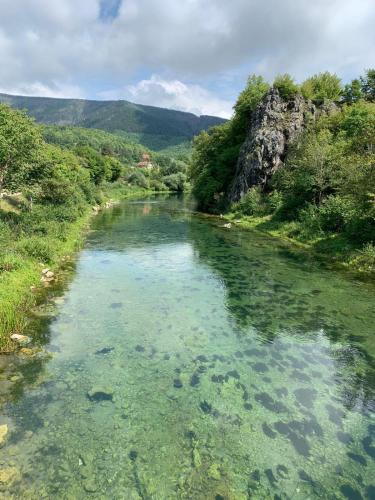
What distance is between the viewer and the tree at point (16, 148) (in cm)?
2892

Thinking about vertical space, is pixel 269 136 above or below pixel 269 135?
below

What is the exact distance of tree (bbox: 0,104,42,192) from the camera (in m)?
28.9

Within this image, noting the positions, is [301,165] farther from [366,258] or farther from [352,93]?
[352,93]

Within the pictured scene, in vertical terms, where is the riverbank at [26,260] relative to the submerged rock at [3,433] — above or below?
above

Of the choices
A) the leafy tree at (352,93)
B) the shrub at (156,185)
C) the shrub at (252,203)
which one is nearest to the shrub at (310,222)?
the shrub at (252,203)

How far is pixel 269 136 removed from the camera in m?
62.7

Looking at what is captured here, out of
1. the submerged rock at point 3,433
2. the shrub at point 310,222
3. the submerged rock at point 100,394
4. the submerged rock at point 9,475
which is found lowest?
the submerged rock at point 100,394

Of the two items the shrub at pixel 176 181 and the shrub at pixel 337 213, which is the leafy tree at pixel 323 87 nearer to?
the shrub at pixel 337 213

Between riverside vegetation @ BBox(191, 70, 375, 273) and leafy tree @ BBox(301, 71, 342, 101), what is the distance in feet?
0.69

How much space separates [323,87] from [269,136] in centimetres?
2397

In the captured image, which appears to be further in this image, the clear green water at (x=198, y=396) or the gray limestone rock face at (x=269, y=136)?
the gray limestone rock face at (x=269, y=136)

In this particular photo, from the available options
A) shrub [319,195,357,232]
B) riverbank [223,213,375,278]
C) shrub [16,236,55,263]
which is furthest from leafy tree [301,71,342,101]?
shrub [16,236,55,263]

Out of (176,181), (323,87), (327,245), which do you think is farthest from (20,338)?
(176,181)

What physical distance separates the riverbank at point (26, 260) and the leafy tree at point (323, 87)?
2308 inches
